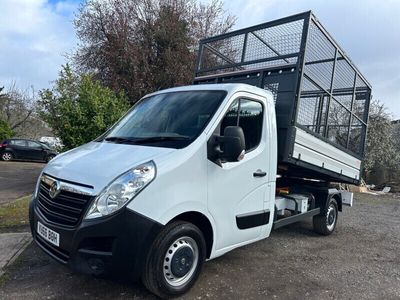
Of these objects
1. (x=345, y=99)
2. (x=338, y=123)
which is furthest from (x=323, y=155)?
(x=345, y=99)

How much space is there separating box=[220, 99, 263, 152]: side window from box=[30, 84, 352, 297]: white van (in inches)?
0.5

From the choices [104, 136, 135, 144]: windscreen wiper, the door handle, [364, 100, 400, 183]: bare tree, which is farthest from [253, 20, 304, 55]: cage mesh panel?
[364, 100, 400, 183]: bare tree

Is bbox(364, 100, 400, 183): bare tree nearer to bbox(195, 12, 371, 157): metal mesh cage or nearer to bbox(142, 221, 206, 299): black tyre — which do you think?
bbox(195, 12, 371, 157): metal mesh cage

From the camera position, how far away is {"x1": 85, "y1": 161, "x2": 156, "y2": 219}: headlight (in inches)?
126

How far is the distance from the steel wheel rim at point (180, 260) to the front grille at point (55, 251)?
929mm

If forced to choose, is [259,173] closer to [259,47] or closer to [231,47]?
[259,47]

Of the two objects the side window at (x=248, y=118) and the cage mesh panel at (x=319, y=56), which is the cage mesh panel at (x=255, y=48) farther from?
the side window at (x=248, y=118)

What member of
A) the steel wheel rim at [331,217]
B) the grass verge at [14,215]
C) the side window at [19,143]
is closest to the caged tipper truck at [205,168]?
the steel wheel rim at [331,217]

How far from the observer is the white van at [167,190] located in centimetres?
323

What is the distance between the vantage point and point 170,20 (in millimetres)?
17812

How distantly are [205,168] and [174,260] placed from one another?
3.19ft

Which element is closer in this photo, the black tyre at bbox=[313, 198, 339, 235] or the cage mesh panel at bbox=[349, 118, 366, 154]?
the black tyre at bbox=[313, 198, 339, 235]

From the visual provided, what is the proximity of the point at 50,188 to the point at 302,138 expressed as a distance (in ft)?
11.1

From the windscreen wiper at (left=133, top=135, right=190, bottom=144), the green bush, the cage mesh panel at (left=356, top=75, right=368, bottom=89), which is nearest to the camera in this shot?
the windscreen wiper at (left=133, top=135, right=190, bottom=144)
